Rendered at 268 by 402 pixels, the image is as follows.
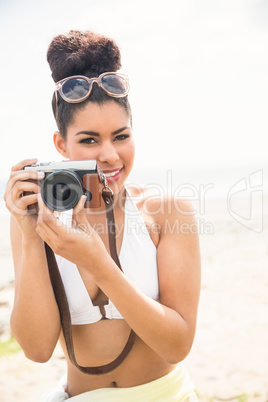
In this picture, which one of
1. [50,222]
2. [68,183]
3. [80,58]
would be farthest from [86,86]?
[50,222]

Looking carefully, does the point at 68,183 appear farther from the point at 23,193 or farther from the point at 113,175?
the point at 113,175

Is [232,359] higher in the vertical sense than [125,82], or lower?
lower

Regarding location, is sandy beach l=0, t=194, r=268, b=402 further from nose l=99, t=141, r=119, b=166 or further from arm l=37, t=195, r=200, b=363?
nose l=99, t=141, r=119, b=166

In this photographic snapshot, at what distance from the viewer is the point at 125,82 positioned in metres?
2.23

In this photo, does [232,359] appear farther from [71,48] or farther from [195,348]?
[71,48]

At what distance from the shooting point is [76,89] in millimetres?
2111

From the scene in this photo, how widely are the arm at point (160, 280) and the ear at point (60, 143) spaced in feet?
2.22

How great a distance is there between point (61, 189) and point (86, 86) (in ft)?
2.30

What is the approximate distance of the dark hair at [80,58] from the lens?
7.14 ft

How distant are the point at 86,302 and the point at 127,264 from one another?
0.94ft

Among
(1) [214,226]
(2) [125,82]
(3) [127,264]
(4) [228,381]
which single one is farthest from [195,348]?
(1) [214,226]

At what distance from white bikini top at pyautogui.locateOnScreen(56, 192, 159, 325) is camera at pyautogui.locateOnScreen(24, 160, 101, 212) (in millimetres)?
402

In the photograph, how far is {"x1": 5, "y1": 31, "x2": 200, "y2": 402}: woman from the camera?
188 centimetres

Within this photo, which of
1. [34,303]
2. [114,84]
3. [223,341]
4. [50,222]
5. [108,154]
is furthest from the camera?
[223,341]
